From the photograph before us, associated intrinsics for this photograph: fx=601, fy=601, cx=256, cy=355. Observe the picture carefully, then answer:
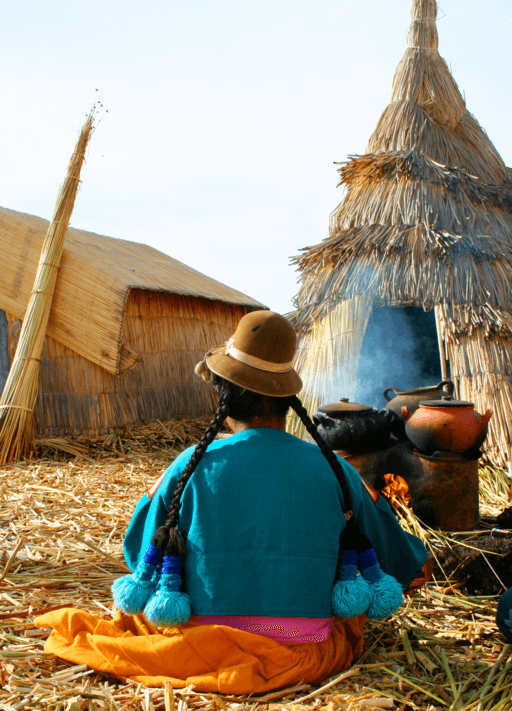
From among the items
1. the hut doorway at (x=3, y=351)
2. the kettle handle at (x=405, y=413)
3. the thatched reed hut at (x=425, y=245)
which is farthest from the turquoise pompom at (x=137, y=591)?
the hut doorway at (x=3, y=351)

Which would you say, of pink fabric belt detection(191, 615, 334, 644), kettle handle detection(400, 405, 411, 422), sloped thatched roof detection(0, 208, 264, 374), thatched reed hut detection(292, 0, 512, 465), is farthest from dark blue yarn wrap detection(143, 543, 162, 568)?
sloped thatched roof detection(0, 208, 264, 374)

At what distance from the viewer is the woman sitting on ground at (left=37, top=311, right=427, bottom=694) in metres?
1.88

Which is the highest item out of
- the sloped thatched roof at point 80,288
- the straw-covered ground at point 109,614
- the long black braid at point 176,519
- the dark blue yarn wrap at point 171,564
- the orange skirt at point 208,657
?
the sloped thatched roof at point 80,288

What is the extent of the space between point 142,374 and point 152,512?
234 inches

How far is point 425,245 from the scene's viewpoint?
6.10 meters

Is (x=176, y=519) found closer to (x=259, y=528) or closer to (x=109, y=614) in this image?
(x=259, y=528)

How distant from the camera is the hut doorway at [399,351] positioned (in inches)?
256

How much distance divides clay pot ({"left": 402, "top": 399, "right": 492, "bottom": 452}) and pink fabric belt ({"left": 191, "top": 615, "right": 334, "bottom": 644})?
2.38 metres

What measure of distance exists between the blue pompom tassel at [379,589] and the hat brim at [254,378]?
24.5 inches

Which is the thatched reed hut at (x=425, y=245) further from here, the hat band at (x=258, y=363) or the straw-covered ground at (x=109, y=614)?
the hat band at (x=258, y=363)

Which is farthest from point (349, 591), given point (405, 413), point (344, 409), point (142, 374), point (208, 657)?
point (142, 374)

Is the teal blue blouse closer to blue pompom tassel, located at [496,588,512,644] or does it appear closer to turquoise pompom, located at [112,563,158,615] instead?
turquoise pompom, located at [112,563,158,615]

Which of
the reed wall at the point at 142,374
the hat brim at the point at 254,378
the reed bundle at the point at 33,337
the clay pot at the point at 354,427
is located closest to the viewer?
the hat brim at the point at 254,378

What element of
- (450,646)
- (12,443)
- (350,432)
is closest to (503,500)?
(350,432)
